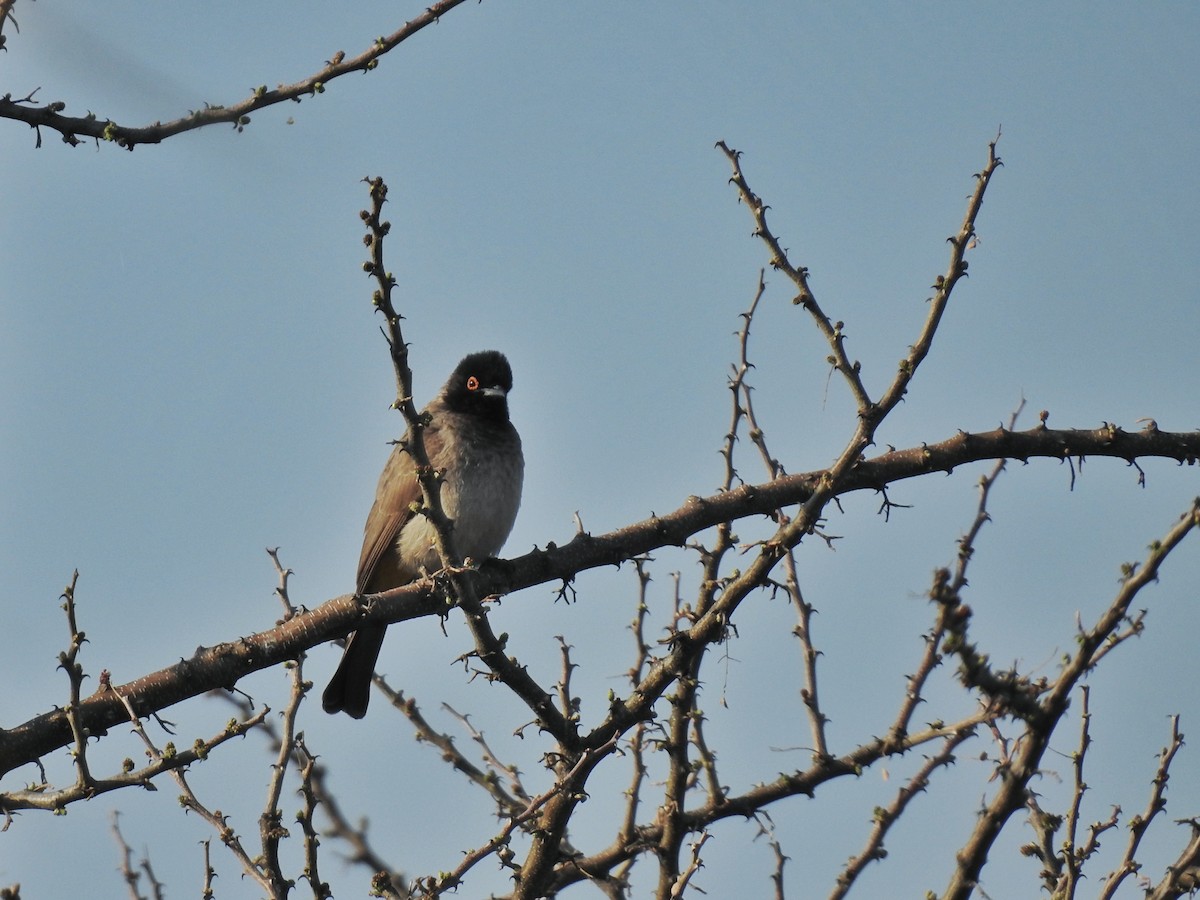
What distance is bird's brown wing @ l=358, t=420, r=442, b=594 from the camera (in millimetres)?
8789

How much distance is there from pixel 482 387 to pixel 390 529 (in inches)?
53.8

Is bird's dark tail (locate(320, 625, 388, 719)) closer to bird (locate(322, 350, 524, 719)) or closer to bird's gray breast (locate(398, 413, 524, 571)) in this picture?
bird (locate(322, 350, 524, 719))

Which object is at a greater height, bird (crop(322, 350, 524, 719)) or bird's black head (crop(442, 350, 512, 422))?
bird's black head (crop(442, 350, 512, 422))

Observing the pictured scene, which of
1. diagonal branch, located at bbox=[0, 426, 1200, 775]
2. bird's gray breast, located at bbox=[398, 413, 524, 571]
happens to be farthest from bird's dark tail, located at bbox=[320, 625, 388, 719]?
diagonal branch, located at bbox=[0, 426, 1200, 775]

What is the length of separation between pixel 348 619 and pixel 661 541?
4.20 ft

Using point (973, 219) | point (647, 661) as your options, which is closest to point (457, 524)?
point (647, 661)

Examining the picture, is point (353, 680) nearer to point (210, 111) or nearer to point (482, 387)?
point (482, 387)

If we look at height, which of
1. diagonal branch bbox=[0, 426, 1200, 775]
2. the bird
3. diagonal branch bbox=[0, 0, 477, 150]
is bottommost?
diagonal branch bbox=[0, 426, 1200, 775]

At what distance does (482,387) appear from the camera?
9.66m

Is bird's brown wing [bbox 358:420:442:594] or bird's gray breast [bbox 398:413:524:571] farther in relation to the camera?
bird's brown wing [bbox 358:420:442:594]

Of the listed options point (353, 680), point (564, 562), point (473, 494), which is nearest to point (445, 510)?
point (473, 494)

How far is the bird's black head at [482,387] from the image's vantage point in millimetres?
9531

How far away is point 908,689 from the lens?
6320 mm

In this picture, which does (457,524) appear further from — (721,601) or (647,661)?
(721,601)
